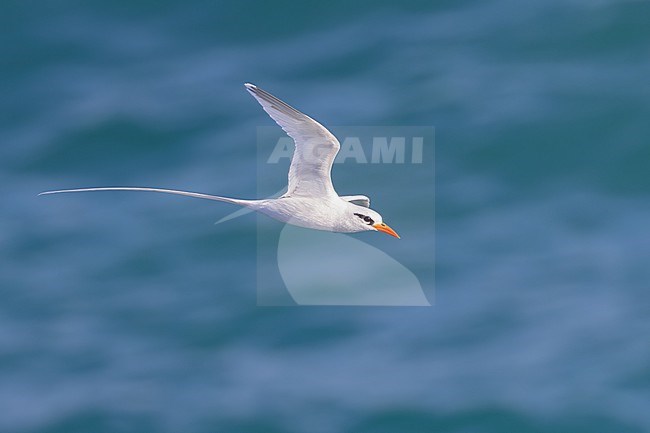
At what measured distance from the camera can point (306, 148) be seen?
563 inches

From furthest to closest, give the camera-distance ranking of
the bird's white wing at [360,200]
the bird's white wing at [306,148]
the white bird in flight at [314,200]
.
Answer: the bird's white wing at [360,200]
the white bird in flight at [314,200]
the bird's white wing at [306,148]

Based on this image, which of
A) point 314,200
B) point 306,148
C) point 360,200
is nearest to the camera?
point 306,148

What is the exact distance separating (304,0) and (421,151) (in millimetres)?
4566

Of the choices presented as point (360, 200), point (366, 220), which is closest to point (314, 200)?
point (366, 220)

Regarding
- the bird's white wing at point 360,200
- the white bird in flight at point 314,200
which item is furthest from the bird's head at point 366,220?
the bird's white wing at point 360,200

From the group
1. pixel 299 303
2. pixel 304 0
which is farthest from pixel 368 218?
pixel 304 0

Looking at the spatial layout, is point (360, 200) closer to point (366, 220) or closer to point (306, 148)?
point (366, 220)

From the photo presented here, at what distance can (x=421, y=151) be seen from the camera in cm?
2255

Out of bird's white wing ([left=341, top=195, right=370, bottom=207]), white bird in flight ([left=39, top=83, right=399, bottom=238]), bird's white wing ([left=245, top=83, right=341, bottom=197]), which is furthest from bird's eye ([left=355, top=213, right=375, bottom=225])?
bird's white wing ([left=341, top=195, right=370, bottom=207])

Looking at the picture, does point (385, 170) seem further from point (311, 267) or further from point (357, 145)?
point (311, 267)

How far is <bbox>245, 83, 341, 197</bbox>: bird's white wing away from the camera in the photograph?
1345 centimetres

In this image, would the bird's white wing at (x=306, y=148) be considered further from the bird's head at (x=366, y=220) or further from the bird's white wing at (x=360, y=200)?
the bird's white wing at (x=360, y=200)

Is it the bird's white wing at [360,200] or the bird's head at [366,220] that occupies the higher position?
the bird's white wing at [360,200]

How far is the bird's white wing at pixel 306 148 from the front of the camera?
44.1ft
